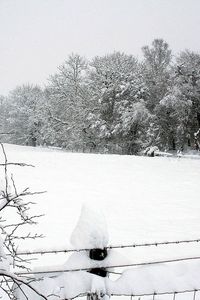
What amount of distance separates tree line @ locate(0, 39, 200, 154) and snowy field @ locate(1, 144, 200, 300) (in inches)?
464

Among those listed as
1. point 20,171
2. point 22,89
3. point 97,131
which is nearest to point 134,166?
point 20,171

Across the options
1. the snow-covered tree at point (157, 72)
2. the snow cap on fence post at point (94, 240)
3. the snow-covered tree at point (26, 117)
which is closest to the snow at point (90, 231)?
the snow cap on fence post at point (94, 240)

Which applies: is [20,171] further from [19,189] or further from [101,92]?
[101,92]

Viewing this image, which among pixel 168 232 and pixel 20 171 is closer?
pixel 168 232

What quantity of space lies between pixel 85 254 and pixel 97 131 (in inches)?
1149

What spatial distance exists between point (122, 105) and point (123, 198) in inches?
784

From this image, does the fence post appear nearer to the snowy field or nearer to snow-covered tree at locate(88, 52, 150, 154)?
the snowy field

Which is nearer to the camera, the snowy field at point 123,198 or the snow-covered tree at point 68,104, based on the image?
the snowy field at point 123,198

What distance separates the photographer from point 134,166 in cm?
1731

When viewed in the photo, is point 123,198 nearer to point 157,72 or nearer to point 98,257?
point 98,257

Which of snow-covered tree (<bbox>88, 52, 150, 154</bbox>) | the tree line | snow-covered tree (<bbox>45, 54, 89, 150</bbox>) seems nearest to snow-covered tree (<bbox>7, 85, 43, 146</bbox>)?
the tree line

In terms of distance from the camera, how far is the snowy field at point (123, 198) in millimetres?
7669

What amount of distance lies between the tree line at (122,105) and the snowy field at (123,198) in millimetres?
11782

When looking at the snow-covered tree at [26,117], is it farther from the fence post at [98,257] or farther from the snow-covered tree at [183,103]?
the fence post at [98,257]
